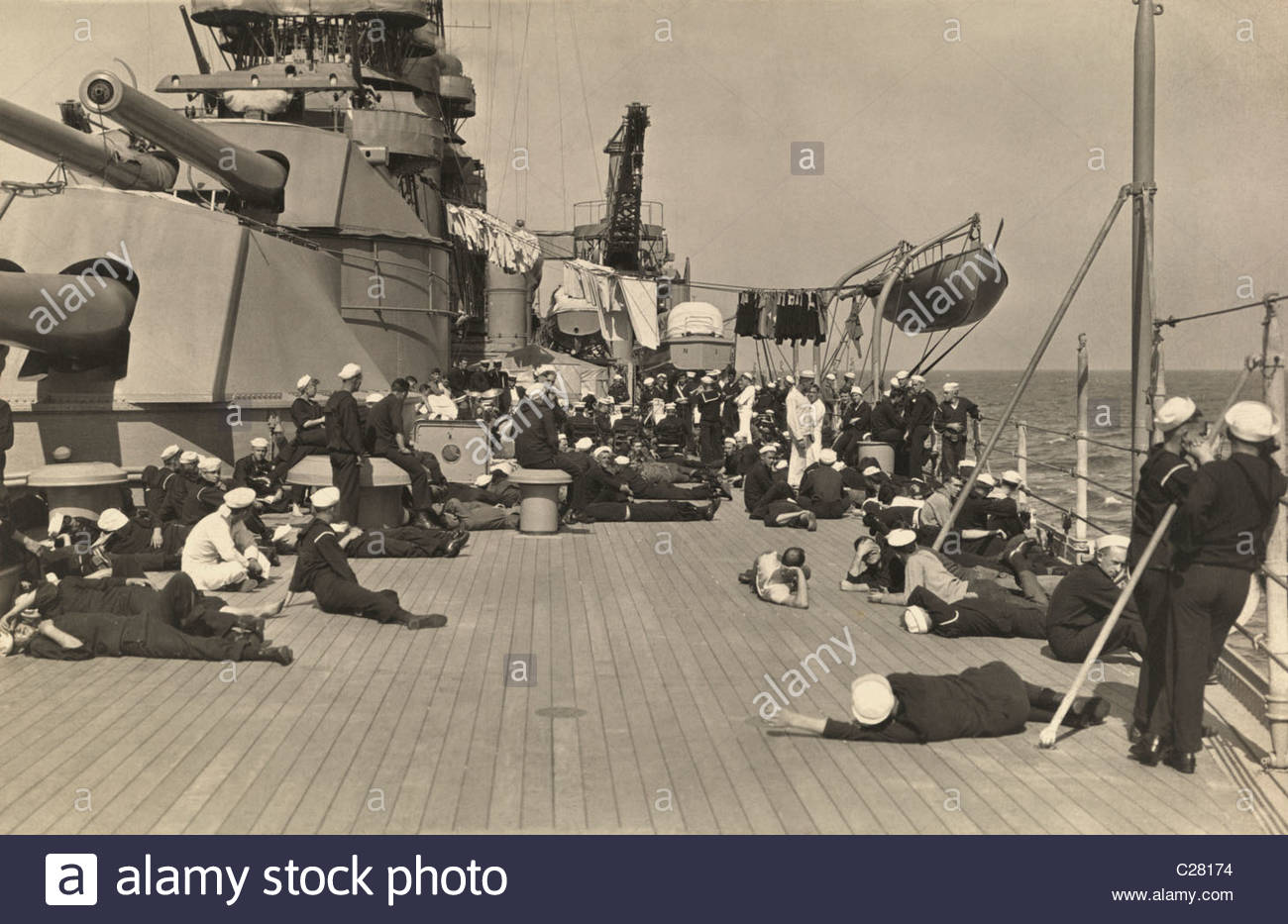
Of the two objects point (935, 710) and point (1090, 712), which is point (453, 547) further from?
point (1090, 712)

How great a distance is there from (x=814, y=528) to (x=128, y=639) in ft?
24.2

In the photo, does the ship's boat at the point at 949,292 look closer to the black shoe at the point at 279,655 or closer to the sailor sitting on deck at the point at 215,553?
the sailor sitting on deck at the point at 215,553

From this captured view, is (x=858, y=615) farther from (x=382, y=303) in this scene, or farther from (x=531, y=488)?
(x=382, y=303)

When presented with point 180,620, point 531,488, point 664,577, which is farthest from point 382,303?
point 180,620

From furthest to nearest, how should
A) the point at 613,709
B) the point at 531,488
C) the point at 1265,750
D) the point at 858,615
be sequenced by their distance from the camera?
A: the point at 531,488 < the point at 858,615 < the point at 613,709 < the point at 1265,750

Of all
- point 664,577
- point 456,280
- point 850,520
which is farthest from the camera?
point 456,280

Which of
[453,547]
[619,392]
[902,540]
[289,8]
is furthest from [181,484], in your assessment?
[619,392]

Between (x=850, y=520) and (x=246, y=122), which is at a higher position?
(x=246, y=122)

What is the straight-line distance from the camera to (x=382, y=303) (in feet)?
59.4

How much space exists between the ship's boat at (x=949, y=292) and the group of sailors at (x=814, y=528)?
2.54m

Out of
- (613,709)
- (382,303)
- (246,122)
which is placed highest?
(246,122)

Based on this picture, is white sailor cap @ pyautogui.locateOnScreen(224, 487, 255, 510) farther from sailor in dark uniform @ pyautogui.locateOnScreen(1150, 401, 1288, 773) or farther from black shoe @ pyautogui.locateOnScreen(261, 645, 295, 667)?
sailor in dark uniform @ pyautogui.locateOnScreen(1150, 401, 1288, 773)

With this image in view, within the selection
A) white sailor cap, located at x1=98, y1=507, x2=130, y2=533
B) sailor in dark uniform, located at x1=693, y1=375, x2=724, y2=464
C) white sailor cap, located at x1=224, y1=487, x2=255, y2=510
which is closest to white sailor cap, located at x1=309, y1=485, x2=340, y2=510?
white sailor cap, located at x1=224, y1=487, x2=255, y2=510

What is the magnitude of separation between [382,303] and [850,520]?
826 cm
